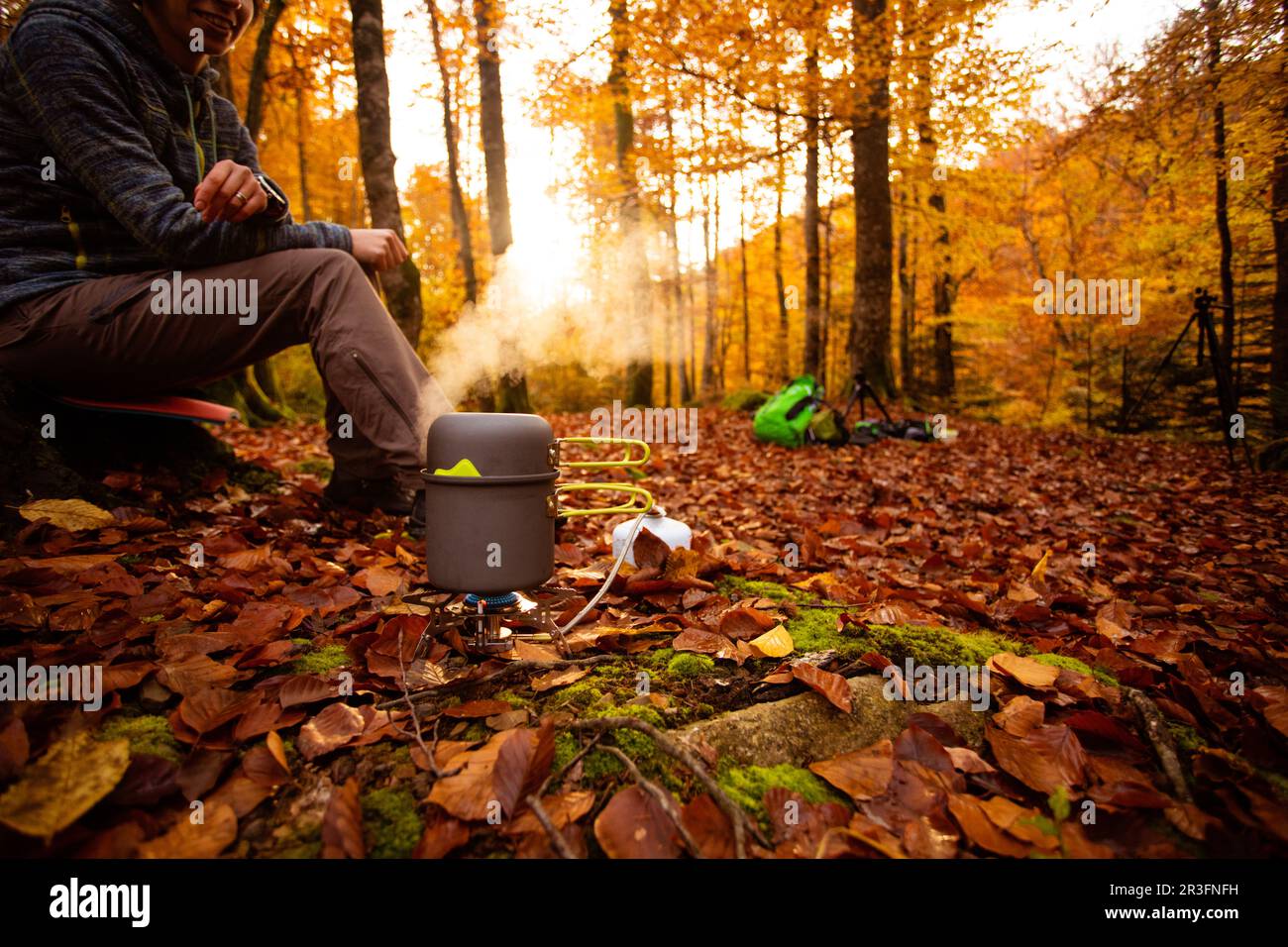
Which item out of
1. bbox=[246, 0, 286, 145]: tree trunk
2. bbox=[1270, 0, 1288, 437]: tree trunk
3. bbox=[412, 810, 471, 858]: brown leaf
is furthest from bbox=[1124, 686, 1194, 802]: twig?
bbox=[246, 0, 286, 145]: tree trunk

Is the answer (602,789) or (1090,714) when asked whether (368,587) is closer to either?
(602,789)

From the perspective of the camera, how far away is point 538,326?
5293 millimetres

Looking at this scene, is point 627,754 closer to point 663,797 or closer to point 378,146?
point 663,797

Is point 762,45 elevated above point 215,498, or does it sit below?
above

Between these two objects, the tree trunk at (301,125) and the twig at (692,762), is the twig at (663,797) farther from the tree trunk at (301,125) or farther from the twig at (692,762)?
the tree trunk at (301,125)

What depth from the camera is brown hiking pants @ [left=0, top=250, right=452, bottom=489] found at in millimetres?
2012

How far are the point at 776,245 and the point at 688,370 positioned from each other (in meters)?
13.2

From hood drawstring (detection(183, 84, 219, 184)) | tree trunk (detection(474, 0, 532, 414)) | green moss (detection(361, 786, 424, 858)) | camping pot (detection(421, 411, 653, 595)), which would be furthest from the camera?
tree trunk (detection(474, 0, 532, 414))

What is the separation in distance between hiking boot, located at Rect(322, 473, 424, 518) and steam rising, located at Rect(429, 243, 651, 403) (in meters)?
0.48

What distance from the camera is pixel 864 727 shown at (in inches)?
50.9

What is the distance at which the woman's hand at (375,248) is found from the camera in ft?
7.76

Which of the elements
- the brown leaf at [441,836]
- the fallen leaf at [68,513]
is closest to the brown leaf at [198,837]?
the brown leaf at [441,836]

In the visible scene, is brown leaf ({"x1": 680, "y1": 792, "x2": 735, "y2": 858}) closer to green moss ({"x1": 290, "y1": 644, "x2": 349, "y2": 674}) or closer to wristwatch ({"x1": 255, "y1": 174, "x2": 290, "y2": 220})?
green moss ({"x1": 290, "y1": 644, "x2": 349, "y2": 674})

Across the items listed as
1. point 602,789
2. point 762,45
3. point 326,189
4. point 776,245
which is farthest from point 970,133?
point 326,189
